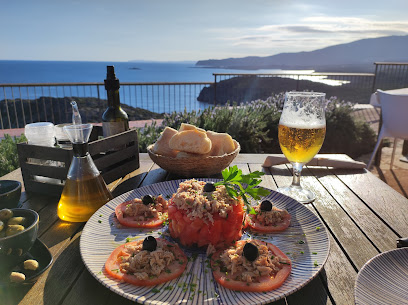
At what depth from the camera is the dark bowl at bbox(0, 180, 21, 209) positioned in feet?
3.75

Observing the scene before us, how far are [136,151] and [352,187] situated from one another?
1.21 metres

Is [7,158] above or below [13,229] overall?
below

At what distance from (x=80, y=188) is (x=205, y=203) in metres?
0.52

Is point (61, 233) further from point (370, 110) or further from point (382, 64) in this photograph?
point (370, 110)

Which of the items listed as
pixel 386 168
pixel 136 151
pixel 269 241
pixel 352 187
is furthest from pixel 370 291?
pixel 386 168

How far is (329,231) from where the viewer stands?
1.11m

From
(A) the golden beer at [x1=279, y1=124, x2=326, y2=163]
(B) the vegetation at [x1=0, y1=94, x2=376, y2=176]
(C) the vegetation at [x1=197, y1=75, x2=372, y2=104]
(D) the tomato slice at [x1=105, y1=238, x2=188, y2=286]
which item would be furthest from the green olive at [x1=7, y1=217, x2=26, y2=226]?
(C) the vegetation at [x1=197, y1=75, x2=372, y2=104]

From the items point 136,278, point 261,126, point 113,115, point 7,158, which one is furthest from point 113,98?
point 261,126

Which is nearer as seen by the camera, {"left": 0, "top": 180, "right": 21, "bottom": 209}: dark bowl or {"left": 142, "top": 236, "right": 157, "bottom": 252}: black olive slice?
{"left": 142, "top": 236, "right": 157, "bottom": 252}: black olive slice

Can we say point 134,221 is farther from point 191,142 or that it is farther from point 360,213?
point 360,213

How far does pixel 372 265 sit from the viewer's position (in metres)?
0.75

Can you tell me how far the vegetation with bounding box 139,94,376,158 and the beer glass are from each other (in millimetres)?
2447

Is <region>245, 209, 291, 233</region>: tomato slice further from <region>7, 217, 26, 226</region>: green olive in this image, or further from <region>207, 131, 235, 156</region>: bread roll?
<region>7, 217, 26, 226</region>: green olive

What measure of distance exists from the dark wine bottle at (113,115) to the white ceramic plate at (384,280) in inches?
55.5
